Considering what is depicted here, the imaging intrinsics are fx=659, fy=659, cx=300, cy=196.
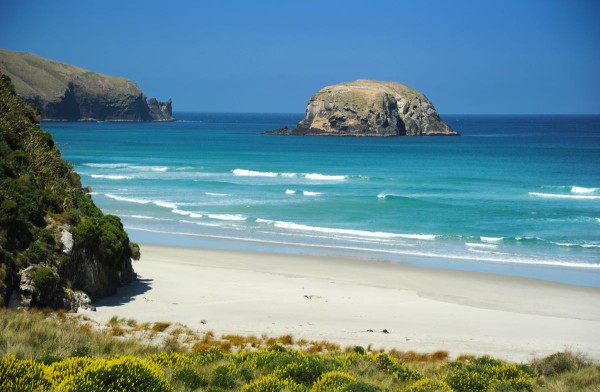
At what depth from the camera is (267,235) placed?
32688 mm

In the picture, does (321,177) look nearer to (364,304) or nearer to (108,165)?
(108,165)

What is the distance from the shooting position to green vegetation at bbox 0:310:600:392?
8.30 metres

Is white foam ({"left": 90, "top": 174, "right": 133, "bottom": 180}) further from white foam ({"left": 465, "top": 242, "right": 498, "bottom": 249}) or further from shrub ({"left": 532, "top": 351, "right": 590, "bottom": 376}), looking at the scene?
shrub ({"left": 532, "top": 351, "right": 590, "bottom": 376})

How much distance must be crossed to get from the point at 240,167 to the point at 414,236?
39414 millimetres

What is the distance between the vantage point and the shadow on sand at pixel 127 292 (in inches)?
703

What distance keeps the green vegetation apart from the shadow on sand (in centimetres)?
409

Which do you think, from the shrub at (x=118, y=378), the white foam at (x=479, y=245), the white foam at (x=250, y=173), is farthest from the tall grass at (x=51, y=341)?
the white foam at (x=250, y=173)

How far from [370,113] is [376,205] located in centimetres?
8988

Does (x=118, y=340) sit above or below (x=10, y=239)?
below

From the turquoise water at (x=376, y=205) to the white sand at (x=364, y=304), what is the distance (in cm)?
306

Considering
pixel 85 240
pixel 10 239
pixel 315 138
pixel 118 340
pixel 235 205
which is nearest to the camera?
pixel 118 340

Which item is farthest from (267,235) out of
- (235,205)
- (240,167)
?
(240,167)

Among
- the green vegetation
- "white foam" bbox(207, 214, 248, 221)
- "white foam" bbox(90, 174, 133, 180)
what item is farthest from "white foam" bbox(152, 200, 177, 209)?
the green vegetation

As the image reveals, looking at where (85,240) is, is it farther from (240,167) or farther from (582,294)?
(240,167)
